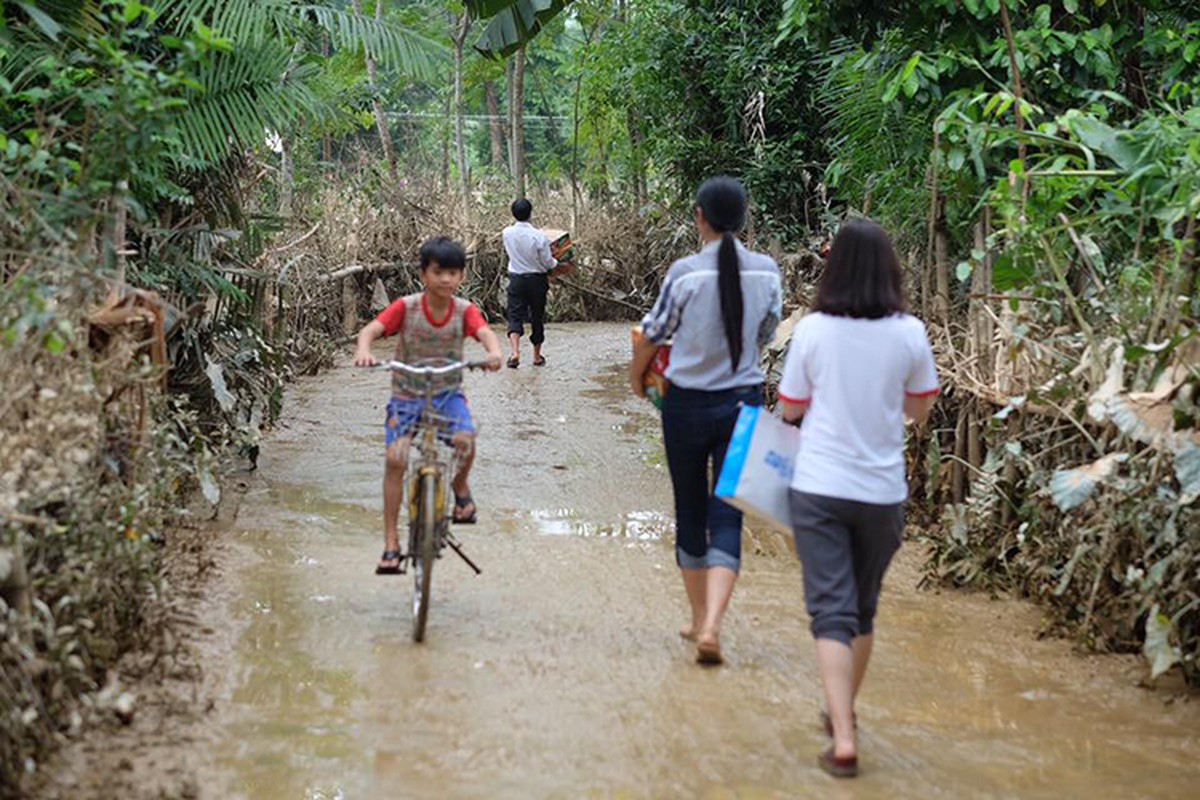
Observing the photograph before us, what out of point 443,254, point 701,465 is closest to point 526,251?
point 443,254

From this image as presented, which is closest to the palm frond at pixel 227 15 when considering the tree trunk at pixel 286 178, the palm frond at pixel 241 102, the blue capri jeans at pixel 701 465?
the palm frond at pixel 241 102

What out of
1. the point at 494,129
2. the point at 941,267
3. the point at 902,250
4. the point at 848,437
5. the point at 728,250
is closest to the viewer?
the point at 848,437

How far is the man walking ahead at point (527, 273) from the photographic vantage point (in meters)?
16.2

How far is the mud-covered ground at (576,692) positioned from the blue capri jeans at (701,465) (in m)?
0.45

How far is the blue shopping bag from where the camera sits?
17.4 feet

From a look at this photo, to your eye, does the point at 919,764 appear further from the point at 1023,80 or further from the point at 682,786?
the point at 1023,80

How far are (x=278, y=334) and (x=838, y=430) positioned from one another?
7691 millimetres

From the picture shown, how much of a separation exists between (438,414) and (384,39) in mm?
3890

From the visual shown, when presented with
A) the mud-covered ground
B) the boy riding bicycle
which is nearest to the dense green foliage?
the mud-covered ground

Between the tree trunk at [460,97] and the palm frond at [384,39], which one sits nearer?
the palm frond at [384,39]

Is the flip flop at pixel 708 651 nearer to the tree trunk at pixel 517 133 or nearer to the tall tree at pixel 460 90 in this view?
the tall tree at pixel 460 90

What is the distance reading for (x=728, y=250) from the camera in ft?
19.4

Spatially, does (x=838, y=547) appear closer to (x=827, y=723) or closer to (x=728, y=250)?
(x=827, y=723)

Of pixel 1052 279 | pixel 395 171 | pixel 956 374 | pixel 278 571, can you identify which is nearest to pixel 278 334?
pixel 278 571
